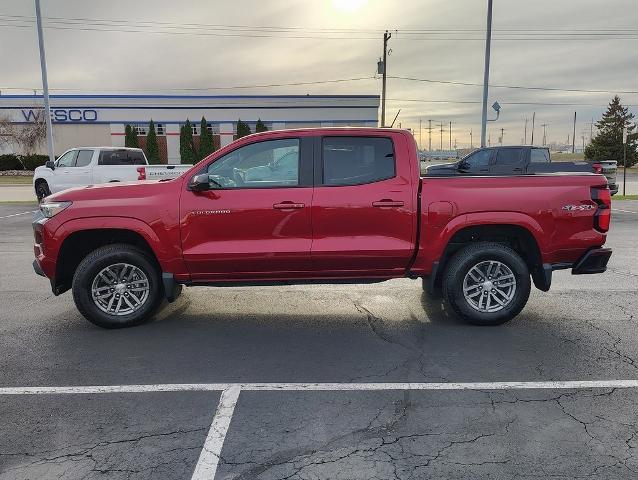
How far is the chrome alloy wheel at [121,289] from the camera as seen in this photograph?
5.20 meters

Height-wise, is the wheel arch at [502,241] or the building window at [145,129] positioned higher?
the building window at [145,129]

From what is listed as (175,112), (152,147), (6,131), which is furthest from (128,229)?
(6,131)

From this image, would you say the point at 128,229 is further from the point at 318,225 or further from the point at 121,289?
the point at 318,225

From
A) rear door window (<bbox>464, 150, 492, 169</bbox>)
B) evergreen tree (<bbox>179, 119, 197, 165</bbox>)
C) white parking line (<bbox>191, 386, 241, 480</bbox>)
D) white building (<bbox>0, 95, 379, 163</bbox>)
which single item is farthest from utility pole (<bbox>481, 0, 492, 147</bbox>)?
evergreen tree (<bbox>179, 119, 197, 165</bbox>)

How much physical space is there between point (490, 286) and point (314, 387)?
238 cm

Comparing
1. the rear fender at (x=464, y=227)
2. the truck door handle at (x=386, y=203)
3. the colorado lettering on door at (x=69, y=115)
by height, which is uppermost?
the colorado lettering on door at (x=69, y=115)

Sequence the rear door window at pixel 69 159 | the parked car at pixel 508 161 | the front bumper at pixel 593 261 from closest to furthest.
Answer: the front bumper at pixel 593 261
the parked car at pixel 508 161
the rear door window at pixel 69 159

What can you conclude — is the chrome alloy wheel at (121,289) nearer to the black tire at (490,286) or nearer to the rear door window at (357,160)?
the rear door window at (357,160)

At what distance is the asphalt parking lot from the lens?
291cm

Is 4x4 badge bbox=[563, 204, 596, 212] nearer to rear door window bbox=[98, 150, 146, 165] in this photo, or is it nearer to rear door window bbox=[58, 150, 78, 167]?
rear door window bbox=[98, 150, 146, 165]

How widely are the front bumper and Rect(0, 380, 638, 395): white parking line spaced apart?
161cm

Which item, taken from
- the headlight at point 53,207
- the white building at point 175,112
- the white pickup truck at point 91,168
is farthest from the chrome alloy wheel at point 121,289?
the white building at point 175,112

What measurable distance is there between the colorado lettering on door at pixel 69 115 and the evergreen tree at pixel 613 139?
49.3 m

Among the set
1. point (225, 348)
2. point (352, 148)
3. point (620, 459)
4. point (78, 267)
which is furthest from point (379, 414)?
point (78, 267)
